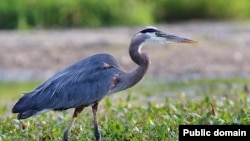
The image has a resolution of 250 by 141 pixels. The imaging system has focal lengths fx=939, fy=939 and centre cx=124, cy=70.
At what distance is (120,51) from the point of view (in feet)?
58.1

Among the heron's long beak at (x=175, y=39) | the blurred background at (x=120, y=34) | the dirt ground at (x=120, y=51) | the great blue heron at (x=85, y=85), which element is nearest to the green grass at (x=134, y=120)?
the great blue heron at (x=85, y=85)

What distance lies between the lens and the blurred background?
1653 centimetres

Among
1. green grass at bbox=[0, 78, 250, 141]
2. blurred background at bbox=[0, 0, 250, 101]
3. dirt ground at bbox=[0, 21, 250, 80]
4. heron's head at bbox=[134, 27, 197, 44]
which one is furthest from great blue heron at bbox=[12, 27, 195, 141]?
dirt ground at bbox=[0, 21, 250, 80]

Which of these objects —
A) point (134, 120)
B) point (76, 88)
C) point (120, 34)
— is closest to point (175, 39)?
point (134, 120)

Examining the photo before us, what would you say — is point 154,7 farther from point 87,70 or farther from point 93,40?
point 87,70

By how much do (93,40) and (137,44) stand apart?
9707 millimetres

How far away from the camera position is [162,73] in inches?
635

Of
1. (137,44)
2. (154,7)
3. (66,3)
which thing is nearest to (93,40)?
(66,3)

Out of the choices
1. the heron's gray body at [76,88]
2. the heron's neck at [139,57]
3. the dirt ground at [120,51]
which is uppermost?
the heron's neck at [139,57]

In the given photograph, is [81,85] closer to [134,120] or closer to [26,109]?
[26,109]

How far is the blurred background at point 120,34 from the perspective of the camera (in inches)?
651

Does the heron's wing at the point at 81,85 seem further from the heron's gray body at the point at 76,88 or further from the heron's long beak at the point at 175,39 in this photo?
the heron's long beak at the point at 175,39

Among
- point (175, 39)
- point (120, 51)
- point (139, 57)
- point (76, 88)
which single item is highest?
point (175, 39)

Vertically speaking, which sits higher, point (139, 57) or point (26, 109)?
point (139, 57)
